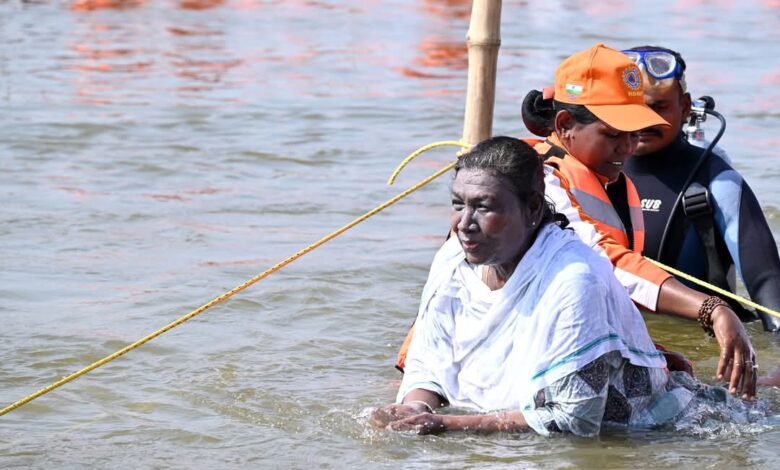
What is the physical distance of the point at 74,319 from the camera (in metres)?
6.98

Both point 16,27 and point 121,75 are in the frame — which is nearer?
point 121,75

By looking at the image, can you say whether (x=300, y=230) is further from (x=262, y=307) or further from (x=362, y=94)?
(x=362, y=94)

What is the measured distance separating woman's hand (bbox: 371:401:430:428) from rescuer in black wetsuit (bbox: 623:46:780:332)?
201cm

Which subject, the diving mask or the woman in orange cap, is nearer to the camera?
the woman in orange cap

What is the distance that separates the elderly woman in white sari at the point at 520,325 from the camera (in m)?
4.22

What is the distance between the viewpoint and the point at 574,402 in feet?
14.0

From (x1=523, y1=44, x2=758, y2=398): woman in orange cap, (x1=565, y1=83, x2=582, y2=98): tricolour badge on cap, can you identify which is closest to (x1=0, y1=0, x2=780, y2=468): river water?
(x1=523, y1=44, x2=758, y2=398): woman in orange cap

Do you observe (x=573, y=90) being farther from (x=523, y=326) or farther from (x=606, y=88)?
(x=523, y=326)

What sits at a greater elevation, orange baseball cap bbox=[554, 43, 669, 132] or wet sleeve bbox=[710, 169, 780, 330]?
orange baseball cap bbox=[554, 43, 669, 132]

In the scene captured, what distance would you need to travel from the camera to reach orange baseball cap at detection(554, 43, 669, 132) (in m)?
4.99

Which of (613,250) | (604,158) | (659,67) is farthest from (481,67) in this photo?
(613,250)

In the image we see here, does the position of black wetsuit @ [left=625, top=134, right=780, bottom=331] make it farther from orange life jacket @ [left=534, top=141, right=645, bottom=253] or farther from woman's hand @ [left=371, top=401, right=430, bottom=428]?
woman's hand @ [left=371, top=401, right=430, bottom=428]

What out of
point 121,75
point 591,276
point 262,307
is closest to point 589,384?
point 591,276

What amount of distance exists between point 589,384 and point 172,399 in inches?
81.0
